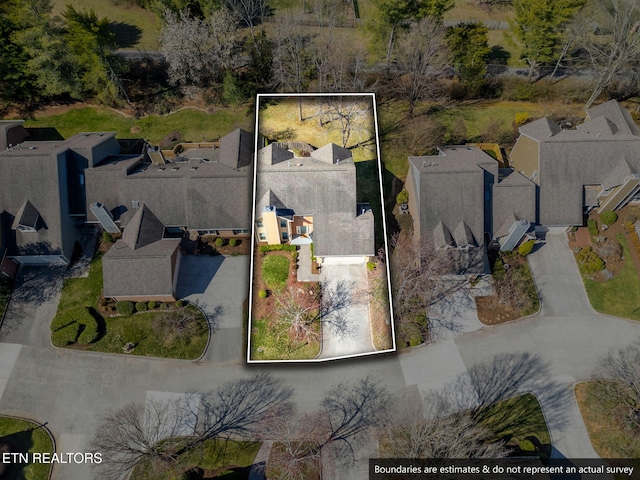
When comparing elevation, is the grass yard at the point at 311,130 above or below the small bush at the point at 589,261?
above

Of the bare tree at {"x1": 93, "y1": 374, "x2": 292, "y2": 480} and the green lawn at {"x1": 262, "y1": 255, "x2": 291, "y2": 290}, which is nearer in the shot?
the bare tree at {"x1": 93, "y1": 374, "x2": 292, "y2": 480}

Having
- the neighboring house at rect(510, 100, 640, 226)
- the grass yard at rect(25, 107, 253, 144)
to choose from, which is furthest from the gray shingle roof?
the grass yard at rect(25, 107, 253, 144)

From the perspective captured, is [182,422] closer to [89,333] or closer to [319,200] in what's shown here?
[89,333]

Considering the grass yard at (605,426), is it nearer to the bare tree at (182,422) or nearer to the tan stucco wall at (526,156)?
the tan stucco wall at (526,156)

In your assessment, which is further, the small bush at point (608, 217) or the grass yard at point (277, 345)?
the small bush at point (608, 217)

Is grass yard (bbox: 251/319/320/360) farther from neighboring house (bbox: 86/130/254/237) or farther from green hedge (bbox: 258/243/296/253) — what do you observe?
neighboring house (bbox: 86/130/254/237)

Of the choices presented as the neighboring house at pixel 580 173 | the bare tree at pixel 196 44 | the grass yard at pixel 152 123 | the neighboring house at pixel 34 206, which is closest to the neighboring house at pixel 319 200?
the neighboring house at pixel 580 173

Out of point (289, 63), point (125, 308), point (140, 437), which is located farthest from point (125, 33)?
point (140, 437)
